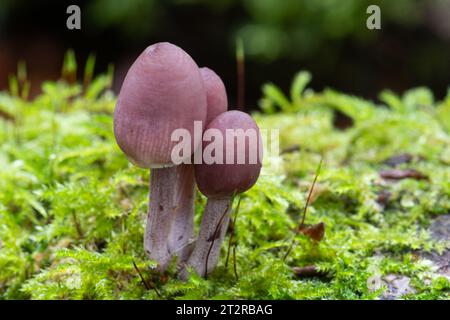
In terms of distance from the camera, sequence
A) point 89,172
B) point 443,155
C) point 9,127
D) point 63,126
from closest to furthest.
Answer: point 89,172 → point 443,155 → point 63,126 → point 9,127

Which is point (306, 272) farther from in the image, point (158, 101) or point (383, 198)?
point (158, 101)

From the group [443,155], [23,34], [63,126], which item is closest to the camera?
[443,155]

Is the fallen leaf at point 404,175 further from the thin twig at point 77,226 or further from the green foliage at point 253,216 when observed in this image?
the thin twig at point 77,226

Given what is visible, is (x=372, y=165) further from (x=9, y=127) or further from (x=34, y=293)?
(x=9, y=127)

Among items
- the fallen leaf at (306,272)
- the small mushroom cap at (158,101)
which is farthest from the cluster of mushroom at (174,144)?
the fallen leaf at (306,272)

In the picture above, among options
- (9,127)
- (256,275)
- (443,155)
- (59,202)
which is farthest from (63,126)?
(443,155)

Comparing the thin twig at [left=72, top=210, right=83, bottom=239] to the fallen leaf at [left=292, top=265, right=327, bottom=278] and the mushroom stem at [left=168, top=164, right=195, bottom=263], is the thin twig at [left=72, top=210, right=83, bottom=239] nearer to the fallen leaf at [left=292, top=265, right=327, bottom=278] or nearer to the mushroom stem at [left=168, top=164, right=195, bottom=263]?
the mushroom stem at [left=168, top=164, right=195, bottom=263]

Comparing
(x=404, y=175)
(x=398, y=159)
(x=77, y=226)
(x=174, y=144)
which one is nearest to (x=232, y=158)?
(x=174, y=144)
